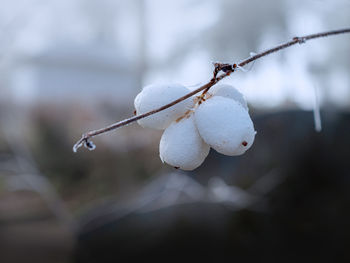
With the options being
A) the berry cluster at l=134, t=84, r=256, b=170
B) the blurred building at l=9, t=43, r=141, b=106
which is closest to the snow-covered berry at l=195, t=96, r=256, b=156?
the berry cluster at l=134, t=84, r=256, b=170

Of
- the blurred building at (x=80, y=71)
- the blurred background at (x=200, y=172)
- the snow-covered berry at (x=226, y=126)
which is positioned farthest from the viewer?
the blurred building at (x=80, y=71)

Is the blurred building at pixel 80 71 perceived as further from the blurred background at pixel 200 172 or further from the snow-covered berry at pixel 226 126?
the snow-covered berry at pixel 226 126

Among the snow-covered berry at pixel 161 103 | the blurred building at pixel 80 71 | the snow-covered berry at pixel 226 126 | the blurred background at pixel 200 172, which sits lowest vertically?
the snow-covered berry at pixel 226 126

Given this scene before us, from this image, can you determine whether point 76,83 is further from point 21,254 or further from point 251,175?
point 251,175

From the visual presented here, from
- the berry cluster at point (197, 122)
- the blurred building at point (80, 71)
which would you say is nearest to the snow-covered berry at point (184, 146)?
the berry cluster at point (197, 122)

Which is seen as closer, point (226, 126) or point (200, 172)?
point (226, 126)

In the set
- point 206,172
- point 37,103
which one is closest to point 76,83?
point 37,103

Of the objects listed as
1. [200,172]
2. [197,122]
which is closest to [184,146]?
[197,122]

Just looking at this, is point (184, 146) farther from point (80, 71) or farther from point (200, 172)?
point (80, 71)
